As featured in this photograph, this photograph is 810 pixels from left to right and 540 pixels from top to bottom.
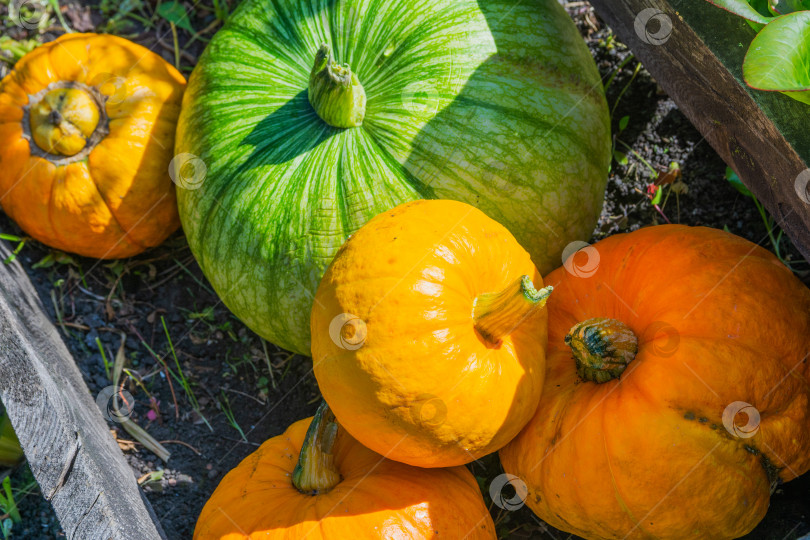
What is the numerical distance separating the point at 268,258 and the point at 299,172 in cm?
28

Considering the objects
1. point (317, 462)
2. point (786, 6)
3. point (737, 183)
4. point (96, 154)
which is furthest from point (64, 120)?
point (737, 183)

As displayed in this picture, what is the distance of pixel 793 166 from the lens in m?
1.73

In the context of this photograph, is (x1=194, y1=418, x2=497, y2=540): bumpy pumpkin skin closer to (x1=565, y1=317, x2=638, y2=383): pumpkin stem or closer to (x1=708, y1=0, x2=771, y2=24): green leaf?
(x1=565, y1=317, x2=638, y2=383): pumpkin stem

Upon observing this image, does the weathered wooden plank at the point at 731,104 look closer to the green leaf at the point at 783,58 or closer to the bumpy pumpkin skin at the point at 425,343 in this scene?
the green leaf at the point at 783,58

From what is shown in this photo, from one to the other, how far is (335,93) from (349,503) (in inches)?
44.9

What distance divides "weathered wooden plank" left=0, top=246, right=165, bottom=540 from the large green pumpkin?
23.2 inches

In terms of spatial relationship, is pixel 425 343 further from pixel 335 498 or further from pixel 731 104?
pixel 731 104

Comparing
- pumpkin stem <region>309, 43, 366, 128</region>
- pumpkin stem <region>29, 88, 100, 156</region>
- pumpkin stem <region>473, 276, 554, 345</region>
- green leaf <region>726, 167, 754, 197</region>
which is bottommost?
green leaf <region>726, 167, 754, 197</region>

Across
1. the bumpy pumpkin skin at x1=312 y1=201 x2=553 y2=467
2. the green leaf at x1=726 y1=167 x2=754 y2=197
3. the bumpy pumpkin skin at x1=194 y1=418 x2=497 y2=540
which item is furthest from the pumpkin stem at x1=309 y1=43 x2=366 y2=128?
the green leaf at x1=726 y1=167 x2=754 y2=197

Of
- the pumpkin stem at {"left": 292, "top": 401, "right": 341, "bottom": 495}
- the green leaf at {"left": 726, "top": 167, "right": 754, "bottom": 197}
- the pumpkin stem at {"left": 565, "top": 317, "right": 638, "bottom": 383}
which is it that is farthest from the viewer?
the green leaf at {"left": 726, "top": 167, "right": 754, "bottom": 197}

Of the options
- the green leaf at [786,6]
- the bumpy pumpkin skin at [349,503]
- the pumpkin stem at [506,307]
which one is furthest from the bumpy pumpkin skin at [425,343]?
the green leaf at [786,6]

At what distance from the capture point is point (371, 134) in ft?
7.08

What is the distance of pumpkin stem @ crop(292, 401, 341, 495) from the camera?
6.47ft

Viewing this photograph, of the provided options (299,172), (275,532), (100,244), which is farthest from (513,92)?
(100,244)
